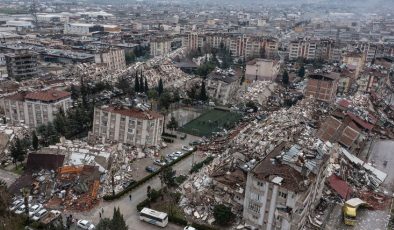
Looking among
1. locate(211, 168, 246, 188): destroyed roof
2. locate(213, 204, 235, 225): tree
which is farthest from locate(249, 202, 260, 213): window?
locate(211, 168, 246, 188): destroyed roof

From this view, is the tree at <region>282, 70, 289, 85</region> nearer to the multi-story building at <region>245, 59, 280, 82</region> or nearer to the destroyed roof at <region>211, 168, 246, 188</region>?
the multi-story building at <region>245, 59, 280, 82</region>

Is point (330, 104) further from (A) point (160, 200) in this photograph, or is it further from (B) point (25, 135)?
(B) point (25, 135)

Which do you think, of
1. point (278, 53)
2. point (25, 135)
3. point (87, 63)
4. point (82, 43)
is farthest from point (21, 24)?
point (25, 135)

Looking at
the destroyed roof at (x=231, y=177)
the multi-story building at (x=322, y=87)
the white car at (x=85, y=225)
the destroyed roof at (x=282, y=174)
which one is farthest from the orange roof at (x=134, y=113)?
the multi-story building at (x=322, y=87)

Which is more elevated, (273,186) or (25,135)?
(273,186)

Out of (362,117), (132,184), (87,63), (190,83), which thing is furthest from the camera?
(87,63)

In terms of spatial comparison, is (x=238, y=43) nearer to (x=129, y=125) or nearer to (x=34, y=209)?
(x=129, y=125)
